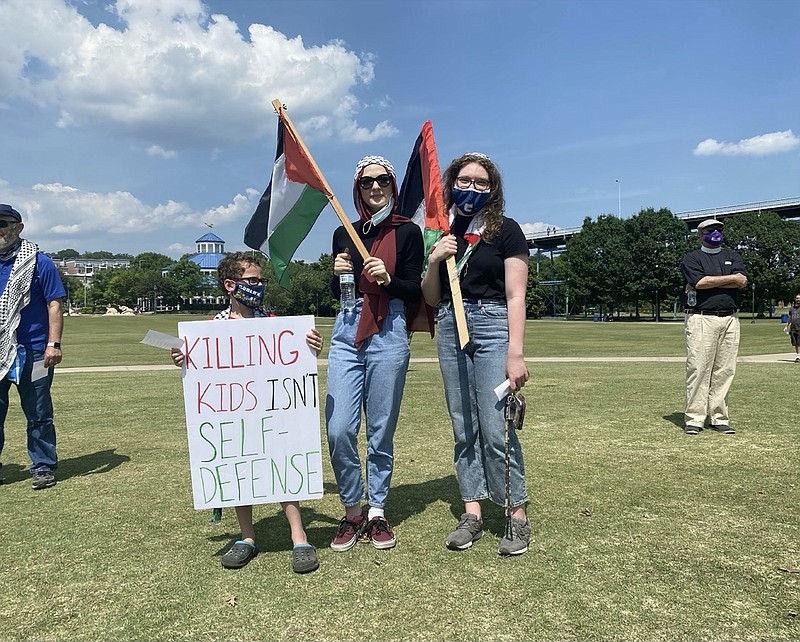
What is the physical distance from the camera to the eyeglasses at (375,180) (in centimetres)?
408

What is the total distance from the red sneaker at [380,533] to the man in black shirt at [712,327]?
15.6ft

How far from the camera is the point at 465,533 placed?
401 cm

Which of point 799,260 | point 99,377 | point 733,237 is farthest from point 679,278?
point 99,377

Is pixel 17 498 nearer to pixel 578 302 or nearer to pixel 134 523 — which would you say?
pixel 134 523

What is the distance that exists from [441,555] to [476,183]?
240cm

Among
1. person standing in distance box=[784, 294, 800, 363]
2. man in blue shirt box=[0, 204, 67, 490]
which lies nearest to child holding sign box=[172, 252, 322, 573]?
man in blue shirt box=[0, 204, 67, 490]

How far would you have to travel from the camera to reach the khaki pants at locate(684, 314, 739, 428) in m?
7.39

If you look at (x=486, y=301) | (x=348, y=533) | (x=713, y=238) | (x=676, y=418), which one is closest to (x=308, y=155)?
(x=486, y=301)

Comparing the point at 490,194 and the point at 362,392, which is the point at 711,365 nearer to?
the point at 490,194

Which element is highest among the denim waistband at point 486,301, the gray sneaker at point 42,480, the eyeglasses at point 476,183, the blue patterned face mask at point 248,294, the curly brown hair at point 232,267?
the eyeglasses at point 476,183

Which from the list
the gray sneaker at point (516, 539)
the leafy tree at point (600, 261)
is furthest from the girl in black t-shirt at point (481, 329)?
the leafy tree at point (600, 261)

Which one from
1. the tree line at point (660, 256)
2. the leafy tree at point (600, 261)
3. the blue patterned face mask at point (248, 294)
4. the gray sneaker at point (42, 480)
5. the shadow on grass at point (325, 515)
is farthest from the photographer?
the leafy tree at point (600, 261)

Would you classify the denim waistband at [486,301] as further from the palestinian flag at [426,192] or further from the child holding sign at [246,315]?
the child holding sign at [246,315]

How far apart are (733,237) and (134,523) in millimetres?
79044
